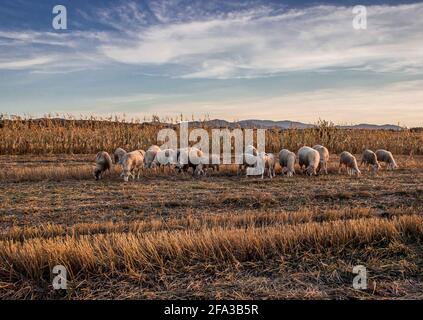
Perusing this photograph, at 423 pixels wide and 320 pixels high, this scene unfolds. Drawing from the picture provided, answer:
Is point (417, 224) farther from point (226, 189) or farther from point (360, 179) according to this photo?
point (360, 179)

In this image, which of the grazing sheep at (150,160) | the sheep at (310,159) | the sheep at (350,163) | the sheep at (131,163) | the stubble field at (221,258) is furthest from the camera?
the grazing sheep at (150,160)

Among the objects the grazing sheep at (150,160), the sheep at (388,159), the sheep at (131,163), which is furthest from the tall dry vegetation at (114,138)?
the sheep at (131,163)

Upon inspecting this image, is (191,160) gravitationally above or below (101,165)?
above

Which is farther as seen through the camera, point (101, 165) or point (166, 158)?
point (166, 158)

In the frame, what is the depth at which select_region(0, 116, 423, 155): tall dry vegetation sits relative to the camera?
25047mm

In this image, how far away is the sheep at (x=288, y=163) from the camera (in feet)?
54.0

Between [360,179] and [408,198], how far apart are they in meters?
4.21

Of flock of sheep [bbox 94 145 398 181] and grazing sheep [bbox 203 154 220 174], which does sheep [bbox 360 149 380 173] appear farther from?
grazing sheep [bbox 203 154 220 174]

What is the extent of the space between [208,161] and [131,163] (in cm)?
335

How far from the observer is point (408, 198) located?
36.3 feet

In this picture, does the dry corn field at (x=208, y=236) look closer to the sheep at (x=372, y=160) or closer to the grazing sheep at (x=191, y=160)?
the grazing sheep at (x=191, y=160)

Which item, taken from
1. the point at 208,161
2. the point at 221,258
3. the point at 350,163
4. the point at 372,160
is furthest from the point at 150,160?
the point at 221,258

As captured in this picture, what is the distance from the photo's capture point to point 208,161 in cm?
1714

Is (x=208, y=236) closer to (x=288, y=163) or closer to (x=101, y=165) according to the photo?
(x=101, y=165)
